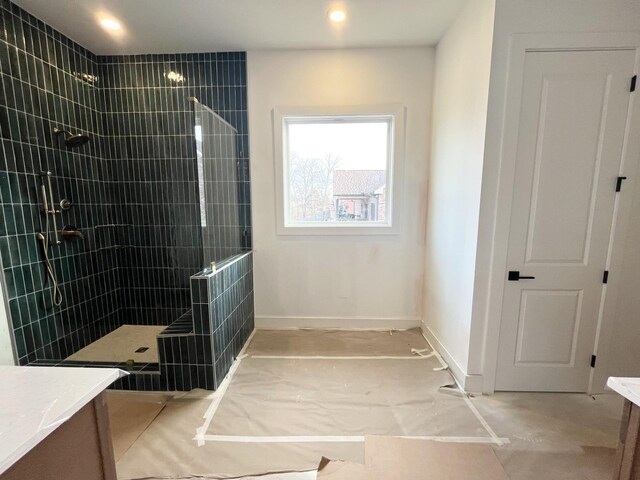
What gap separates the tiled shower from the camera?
2084mm

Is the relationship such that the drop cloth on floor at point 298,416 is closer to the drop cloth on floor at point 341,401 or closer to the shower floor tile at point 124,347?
the drop cloth on floor at point 341,401

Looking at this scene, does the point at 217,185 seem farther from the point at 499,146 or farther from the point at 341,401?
the point at 499,146

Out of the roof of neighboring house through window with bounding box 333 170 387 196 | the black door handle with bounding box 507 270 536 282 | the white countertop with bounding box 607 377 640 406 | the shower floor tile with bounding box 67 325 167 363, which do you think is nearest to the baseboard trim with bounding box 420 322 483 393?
the black door handle with bounding box 507 270 536 282

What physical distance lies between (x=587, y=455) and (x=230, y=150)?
3.30 m

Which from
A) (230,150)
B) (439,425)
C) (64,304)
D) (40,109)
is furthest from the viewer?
(230,150)

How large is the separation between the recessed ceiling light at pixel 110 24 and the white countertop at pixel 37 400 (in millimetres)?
2678

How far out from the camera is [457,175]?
2.26 m

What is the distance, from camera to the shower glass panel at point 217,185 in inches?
82.7

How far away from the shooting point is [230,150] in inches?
107

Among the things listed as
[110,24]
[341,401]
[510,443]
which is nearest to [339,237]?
[341,401]

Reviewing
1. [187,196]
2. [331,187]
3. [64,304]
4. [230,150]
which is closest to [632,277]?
[331,187]

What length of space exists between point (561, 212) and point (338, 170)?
188cm

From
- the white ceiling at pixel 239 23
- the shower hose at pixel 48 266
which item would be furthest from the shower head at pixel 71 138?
the white ceiling at pixel 239 23

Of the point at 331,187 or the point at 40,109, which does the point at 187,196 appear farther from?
the point at 331,187
